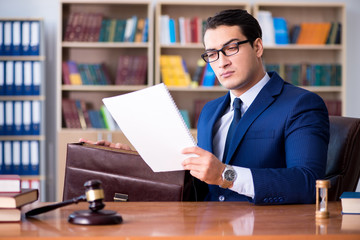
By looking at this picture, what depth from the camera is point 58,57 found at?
4.44 m

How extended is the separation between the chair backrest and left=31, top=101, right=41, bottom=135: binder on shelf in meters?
3.16

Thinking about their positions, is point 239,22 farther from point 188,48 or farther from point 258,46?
point 188,48

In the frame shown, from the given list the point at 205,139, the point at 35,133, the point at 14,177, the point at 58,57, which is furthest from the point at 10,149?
the point at 14,177

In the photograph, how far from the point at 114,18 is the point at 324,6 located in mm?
1947

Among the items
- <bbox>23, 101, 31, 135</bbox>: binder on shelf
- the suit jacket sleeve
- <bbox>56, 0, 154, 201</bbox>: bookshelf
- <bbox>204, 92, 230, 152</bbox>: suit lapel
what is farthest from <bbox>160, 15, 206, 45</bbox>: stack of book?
the suit jacket sleeve

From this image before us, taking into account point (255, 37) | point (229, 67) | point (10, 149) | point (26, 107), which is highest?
point (255, 37)

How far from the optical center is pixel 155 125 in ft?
4.43

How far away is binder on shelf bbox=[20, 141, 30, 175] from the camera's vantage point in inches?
175

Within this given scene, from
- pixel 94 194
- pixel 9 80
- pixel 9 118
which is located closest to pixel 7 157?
pixel 9 118

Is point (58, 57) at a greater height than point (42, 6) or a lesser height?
lesser

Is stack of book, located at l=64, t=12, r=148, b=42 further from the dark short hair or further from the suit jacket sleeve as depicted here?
the suit jacket sleeve

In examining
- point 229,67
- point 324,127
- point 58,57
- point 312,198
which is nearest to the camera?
point 312,198

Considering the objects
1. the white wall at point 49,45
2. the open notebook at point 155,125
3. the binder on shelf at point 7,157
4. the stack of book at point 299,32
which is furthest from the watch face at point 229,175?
the white wall at point 49,45

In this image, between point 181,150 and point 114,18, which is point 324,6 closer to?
point 114,18
